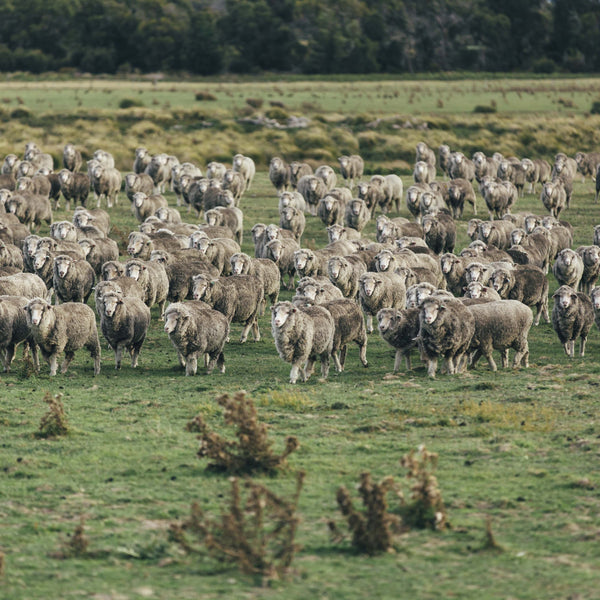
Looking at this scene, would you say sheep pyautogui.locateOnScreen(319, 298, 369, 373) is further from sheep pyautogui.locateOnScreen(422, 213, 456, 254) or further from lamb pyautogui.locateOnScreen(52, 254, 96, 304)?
sheep pyautogui.locateOnScreen(422, 213, 456, 254)

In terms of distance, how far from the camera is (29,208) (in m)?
28.3

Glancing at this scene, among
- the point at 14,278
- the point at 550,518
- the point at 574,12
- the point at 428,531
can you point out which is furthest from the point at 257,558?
the point at 574,12

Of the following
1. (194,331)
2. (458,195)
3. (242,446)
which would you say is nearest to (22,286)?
(194,331)

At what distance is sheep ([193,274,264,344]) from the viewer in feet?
60.5

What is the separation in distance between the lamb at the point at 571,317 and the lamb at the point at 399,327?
2.90 metres

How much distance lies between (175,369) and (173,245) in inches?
256

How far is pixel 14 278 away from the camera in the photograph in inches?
737

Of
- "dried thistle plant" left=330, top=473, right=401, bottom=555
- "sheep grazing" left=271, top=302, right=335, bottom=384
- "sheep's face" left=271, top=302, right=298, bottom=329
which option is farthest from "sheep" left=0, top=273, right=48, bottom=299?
"dried thistle plant" left=330, top=473, right=401, bottom=555

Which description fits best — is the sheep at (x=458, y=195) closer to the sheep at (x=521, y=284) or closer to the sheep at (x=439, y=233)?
the sheep at (x=439, y=233)

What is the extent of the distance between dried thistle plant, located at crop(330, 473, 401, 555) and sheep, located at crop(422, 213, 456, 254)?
1808 cm

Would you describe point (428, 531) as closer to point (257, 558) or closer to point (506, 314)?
point (257, 558)

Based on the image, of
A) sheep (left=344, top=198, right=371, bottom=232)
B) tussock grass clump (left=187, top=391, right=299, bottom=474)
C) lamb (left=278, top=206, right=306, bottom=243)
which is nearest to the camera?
tussock grass clump (left=187, top=391, right=299, bottom=474)

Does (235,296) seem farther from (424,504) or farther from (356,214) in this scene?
(356,214)

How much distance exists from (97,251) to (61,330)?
6.72 meters
